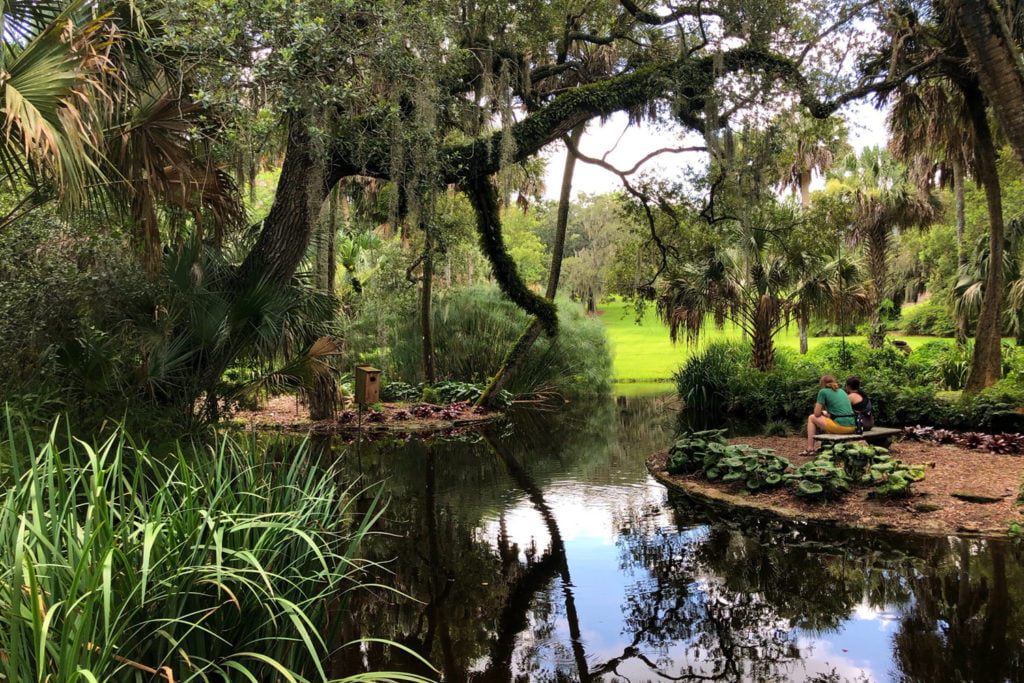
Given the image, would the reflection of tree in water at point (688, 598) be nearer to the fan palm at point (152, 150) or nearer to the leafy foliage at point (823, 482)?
the leafy foliage at point (823, 482)

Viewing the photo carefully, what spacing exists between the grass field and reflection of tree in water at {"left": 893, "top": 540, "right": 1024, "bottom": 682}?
1653 centimetres

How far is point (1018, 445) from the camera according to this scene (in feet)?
31.5

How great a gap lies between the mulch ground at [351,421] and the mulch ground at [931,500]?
5.92 meters

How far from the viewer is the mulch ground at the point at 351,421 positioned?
13.6 meters

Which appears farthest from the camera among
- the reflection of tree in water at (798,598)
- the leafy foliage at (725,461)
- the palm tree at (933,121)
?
the palm tree at (933,121)

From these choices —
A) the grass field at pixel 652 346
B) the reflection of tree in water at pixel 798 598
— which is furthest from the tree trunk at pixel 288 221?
the grass field at pixel 652 346

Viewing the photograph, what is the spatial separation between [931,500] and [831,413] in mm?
2168

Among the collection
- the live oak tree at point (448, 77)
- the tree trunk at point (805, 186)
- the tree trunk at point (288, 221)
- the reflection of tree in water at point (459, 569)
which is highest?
the tree trunk at point (805, 186)

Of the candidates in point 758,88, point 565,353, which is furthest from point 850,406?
point 565,353

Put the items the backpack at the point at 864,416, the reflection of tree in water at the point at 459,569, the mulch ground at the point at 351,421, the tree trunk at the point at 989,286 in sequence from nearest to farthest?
the reflection of tree in water at the point at 459,569 → the backpack at the point at 864,416 → the tree trunk at the point at 989,286 → the mulch ground at the point at 351,421

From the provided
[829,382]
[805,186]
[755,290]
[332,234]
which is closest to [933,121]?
[755,290]

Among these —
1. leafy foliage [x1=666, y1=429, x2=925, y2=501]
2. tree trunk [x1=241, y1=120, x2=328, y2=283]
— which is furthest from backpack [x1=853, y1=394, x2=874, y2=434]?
tree trunk [x1=241, y1=120, x2=328, y2=283]

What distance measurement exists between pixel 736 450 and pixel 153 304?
22.4 ft

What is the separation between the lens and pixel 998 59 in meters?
9.34
